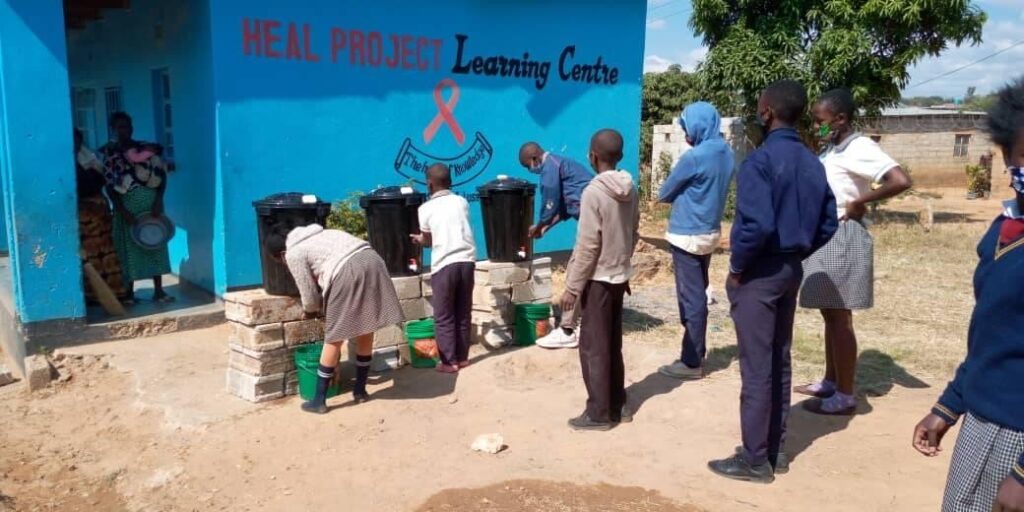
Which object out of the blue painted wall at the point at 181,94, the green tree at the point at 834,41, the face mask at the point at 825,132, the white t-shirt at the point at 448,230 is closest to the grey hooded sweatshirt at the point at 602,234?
the face mask at the point at 825,132

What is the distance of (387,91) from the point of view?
7.80 metres

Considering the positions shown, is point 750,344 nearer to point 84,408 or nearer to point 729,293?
point 729,293

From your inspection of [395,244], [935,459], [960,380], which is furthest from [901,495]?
[395,244]

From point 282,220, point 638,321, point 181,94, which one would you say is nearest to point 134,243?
point 181,94

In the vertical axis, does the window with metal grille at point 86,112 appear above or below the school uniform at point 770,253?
above

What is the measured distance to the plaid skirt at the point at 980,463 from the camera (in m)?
2.00

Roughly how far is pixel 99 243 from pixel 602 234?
4.74 m

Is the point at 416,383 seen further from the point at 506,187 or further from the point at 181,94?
the point at 181,94

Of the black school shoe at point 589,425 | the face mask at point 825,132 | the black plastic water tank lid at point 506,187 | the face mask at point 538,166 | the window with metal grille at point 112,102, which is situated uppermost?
the window with metal grille at point 112,102

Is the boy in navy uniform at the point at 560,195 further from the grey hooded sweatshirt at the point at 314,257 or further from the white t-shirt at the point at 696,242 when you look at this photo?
the grey hooded sweatshirt at the point at 314,257

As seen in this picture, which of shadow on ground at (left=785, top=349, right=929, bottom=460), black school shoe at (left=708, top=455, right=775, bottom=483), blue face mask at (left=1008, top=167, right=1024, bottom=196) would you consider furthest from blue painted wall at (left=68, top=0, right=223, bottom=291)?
blue face mask at (left=1008, top=167, right=1024, bottom=196)

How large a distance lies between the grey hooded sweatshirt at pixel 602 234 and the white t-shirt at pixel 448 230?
1.36 metres

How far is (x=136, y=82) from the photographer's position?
8.29 m

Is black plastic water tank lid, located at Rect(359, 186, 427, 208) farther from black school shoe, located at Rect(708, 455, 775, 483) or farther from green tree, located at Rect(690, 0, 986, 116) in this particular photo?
green tree, located at Rect(690, 0, 986, 116)
